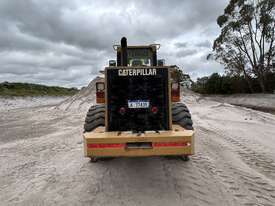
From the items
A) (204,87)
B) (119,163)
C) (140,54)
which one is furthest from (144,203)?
(204,87)

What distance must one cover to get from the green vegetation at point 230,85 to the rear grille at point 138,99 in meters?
40.7

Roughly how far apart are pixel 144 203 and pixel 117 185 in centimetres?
95

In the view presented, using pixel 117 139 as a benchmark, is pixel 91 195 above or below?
below

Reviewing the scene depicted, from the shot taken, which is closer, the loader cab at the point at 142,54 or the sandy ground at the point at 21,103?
the loader cab at the point at 142,54

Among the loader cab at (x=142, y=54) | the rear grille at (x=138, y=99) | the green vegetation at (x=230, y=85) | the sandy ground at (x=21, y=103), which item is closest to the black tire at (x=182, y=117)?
the rear grille at (x=138, y=99)

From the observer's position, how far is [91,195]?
653cm

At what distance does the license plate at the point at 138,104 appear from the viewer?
26.3ft

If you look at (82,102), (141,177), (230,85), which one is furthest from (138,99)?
(230,85)

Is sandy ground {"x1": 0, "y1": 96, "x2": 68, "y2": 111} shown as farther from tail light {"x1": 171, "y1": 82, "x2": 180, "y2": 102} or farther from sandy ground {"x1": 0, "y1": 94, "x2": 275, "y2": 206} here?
tail light {"x1": 171, "y1": 82, "x2": 180, "y2": 102}

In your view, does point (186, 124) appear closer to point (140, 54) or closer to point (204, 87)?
point (140, 54)

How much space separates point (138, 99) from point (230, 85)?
149 feet

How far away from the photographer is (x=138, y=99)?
803 cm

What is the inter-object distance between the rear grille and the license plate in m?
0.04

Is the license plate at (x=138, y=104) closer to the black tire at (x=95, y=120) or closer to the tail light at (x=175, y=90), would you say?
the black tire at (x=95, y=120)
